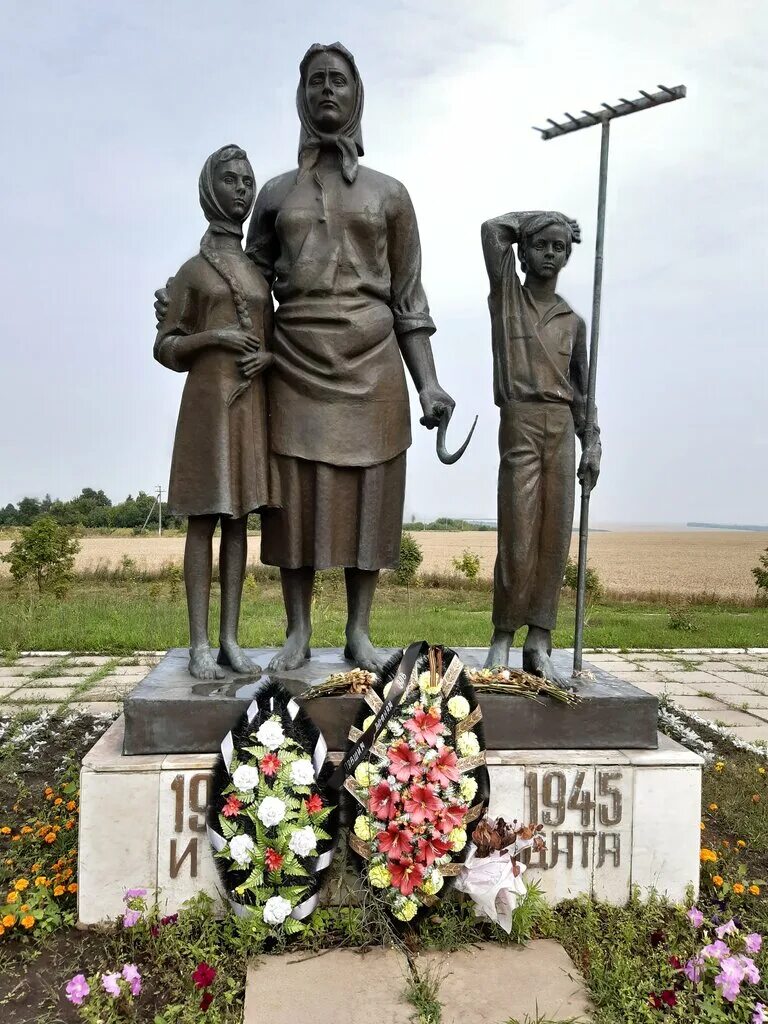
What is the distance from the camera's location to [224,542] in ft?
Result: 11.4

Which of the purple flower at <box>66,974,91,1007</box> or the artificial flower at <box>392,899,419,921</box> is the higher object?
the artificial flower at <box>392,899,419,921</box>

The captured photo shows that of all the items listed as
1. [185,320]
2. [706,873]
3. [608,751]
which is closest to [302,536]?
[185,320]

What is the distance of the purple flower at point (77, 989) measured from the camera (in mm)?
2443

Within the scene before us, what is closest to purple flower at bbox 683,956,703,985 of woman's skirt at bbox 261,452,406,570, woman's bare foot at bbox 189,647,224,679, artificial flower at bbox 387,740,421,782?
artificial flower at bbox 387,740,421,782

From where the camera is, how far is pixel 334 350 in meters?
3.38

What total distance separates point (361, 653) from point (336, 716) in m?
0.49

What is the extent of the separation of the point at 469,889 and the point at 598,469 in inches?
64.3

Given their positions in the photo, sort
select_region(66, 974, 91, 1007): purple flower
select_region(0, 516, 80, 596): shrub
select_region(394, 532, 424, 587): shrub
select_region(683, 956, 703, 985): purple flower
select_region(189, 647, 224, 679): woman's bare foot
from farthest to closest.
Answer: select_region(394, 532, 424, 587): shrub < select_region(0, 516, 80, 596): shrub < select_region(189, 647, 224, 679): woman's bare foot < select_region(683, 956, 703, 985): purple flower < select_region(66, 974, 91, 1007): purple flower

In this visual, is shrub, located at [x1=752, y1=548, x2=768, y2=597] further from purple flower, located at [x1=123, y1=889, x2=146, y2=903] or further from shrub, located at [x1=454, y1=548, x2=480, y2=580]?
purple flower, located at [x1=123, y1=889, x2=146, y2=903]

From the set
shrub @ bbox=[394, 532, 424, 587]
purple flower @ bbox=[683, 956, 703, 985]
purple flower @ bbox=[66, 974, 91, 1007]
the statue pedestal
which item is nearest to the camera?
purple flower @ bbox=[66, 974, 91, 1007]

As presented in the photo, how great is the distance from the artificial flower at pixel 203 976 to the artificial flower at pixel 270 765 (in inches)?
22.7

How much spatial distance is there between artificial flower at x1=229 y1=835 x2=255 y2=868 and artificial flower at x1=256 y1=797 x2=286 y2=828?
9cm

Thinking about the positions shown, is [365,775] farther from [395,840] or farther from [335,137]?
[335,137]

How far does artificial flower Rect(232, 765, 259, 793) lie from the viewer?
9.32 ft
